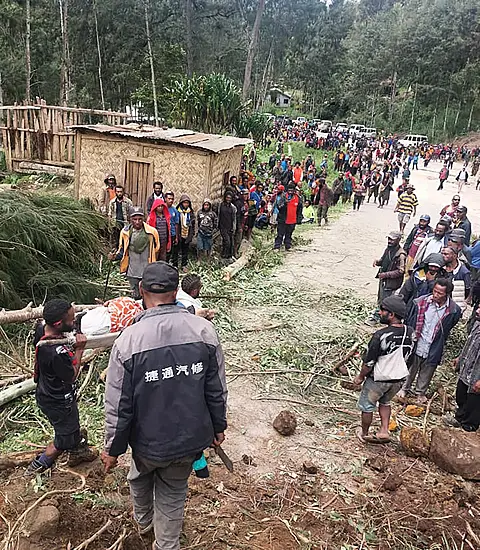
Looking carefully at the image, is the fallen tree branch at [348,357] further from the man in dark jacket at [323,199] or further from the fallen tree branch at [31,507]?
the man in dark jacket at [323,199]

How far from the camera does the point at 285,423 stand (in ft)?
16.1

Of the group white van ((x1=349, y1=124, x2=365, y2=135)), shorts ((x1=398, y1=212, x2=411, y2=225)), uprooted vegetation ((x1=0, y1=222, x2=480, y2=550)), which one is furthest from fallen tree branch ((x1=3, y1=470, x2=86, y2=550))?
white van ((x1=349, y1=124, x2=365, y2=135))

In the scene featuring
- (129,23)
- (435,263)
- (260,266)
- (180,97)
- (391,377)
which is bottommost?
(260,266)

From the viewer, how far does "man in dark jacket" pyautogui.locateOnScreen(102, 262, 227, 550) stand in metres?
2.54

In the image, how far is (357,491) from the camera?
4.11 metres

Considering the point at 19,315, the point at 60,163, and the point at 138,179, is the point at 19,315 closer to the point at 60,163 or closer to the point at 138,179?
the point at 138,179

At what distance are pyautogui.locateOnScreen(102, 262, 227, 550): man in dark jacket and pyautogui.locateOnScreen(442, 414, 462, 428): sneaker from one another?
3476 millimetres

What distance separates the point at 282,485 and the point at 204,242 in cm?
658

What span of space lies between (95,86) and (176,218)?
34941 mm

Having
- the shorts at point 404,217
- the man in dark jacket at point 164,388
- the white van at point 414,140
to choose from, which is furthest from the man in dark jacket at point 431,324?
the white van at point 414,140

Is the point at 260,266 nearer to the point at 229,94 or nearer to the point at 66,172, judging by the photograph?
the point at 66,172

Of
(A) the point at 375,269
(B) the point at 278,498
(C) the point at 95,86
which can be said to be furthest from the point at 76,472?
(C) the point at 95,86

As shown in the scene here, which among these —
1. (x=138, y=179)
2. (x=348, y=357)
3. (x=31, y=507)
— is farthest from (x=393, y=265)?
(x=138, y=179)

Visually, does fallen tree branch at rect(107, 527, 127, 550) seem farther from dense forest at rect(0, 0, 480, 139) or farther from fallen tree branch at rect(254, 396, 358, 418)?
dense forest at rect(0, 0, 480, 139)
